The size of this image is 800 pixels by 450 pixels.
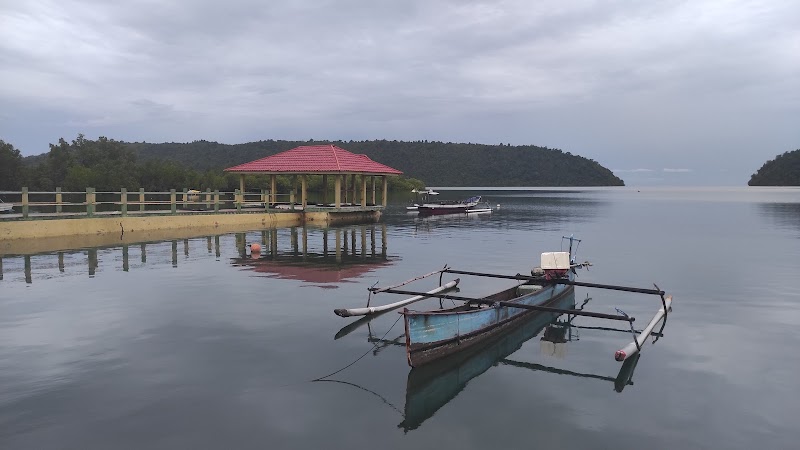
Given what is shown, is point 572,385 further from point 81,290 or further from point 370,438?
point 81,290

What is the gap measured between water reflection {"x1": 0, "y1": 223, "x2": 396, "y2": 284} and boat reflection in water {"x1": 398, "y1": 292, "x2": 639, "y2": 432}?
331 inches

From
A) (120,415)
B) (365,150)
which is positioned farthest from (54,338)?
(365,150)

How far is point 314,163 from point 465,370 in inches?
1221

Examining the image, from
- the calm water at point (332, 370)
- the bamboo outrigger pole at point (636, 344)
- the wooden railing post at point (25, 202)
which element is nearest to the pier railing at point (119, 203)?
the wooden railing post at point (25, 202)

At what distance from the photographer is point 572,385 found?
10.1 metres

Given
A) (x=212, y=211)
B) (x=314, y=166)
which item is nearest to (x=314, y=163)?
(x=314, y=166)

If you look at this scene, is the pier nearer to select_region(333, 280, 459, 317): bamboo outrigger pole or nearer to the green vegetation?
the green vegetation

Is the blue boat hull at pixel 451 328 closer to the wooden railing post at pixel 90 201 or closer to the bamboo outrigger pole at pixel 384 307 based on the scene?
the bamboo outrigger pole at pixel 384 307

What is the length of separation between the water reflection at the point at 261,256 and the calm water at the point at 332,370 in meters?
0.29

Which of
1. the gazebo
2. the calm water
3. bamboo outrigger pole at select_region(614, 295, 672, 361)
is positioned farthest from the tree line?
bamboo outrigger pole at select_region(614, 295, 672, 361)

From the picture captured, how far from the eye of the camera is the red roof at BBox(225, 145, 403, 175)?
39256 mm

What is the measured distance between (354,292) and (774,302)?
12775 mm

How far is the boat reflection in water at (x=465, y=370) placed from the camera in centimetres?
904

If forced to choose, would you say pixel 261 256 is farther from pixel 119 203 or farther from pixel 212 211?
pixel 212 211
